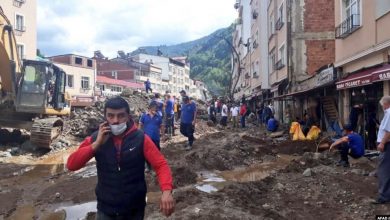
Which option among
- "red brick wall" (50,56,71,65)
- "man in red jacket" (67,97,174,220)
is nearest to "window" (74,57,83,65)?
"red brick wall" (50,56,71,65)

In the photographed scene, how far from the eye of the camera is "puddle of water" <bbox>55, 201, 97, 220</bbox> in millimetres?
6401

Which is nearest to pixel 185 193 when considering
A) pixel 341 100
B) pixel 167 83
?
pixel 341 100

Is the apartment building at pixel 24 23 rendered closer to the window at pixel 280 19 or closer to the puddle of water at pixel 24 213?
the window at pixel 280 19

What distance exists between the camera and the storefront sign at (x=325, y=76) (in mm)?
14627

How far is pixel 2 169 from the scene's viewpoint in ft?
36.9

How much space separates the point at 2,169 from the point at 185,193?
678 centimetres

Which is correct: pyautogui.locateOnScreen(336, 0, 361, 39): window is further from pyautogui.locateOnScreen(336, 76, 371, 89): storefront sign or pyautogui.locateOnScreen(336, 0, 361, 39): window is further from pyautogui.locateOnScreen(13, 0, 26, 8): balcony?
pyautogui.locateOnScreen(13, 0, 26, 8): balcony

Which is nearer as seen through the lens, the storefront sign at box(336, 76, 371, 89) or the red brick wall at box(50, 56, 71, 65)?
the storefront sign at box(336, 76, 371, 89)

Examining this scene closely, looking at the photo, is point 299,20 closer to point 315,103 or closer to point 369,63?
point 315,103

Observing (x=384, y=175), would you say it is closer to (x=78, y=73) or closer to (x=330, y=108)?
(x=330, y=108)

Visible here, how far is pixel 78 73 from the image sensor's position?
157 feet

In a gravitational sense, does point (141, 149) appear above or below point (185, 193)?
above

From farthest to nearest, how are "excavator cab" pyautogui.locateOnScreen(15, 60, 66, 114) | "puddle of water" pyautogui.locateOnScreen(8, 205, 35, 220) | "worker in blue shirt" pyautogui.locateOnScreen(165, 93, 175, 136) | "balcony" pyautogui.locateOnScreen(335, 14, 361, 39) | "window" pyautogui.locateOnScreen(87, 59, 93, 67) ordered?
"window" pyautogui.locateOnScreen(87, 59, 93, 67)
"worker in blue shirt" pyautogui.locateOnScreen(165, 93, 175, 136)
"excavator cab" pyautogui.locateOnScreen(15, 60, 66, 114)
"balcony" pyautogui.locateOnScreen(335, 14, 361, 39)
"puddle of water" pyautogui.locateOnScreen(8, 205, 35, 220)

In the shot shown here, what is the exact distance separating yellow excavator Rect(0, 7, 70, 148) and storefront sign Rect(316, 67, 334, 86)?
961cm
